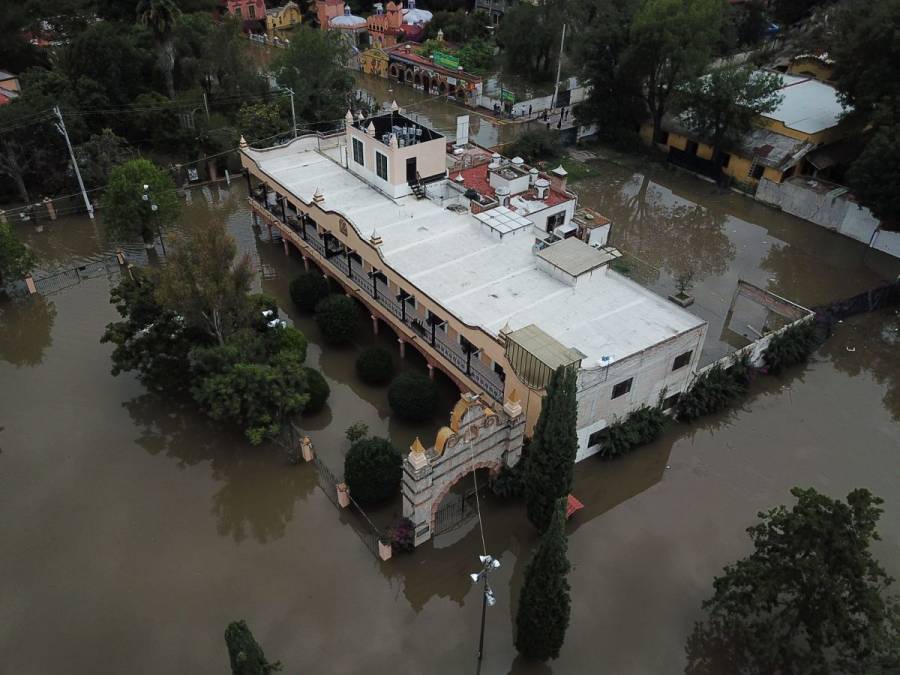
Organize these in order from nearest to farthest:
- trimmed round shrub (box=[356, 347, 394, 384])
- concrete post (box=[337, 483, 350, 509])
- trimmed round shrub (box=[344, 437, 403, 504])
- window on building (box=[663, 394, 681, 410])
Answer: trimmed round shrub (box=[344, 437, 403, 504]) → concrete post (box=[337, 483, 350, 509]) → window on building (box=[663, 394, 681, 410]) → trimmed round shrub (box=[356, 347, 394, 384])

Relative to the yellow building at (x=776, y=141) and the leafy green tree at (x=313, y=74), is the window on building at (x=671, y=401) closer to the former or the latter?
the yellow building at (x=776, y=141)

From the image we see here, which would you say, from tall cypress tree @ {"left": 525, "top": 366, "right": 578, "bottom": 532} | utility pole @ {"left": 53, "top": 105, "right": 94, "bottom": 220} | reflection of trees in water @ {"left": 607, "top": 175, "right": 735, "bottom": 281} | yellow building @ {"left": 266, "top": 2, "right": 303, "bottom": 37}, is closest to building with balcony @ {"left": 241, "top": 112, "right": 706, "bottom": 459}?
tall cypress tree @ {"left": 525, "top": 366, "right": 578, "bottom": 532}

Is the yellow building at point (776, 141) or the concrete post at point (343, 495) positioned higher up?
the yellow building at point (776, 141)

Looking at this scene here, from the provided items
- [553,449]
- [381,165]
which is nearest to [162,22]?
[381,165]

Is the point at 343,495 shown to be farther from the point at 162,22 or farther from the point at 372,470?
the point at 162,22

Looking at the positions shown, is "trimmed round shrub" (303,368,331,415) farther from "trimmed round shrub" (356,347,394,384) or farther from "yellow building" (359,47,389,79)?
"yellow building" (359,47,389,79)

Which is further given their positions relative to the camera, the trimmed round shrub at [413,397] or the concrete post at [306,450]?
the trimmed round shrub at [413,397]

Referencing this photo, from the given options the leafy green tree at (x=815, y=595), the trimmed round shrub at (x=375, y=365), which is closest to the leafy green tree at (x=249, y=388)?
the trimmed round shrub at (x=375, y=365)
